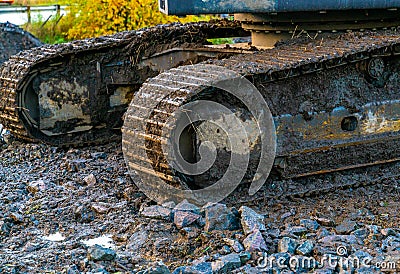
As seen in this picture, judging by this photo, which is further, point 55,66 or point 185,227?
point 55,66

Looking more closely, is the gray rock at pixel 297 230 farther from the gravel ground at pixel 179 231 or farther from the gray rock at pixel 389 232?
the gray rock at pixel 389 232

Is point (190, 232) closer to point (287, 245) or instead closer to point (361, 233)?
point (287, 245)

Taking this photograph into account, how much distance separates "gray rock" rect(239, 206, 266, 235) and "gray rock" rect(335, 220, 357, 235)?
57cm

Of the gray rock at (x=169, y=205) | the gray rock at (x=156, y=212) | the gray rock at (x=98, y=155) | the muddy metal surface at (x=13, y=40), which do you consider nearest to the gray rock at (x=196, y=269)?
the gray rock at (x=156, y=212)

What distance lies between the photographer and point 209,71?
6.79 meters

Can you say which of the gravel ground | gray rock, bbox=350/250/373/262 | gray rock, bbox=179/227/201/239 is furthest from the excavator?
gray rock, bbox=350/250/373/262

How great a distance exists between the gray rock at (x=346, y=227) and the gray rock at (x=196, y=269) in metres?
1.25

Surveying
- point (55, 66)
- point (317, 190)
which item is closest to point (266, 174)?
point (317, 190)

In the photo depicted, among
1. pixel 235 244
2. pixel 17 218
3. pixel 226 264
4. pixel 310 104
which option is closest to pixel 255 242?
pixel 235 244

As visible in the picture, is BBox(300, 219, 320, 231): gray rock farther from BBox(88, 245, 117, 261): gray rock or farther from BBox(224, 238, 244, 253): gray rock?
BBox(88, 245, 117, 261): gray rock

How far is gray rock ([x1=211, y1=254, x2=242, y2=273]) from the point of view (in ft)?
17.2

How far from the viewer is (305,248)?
550cm

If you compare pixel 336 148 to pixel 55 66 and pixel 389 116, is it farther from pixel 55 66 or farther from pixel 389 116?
pixel 55 66

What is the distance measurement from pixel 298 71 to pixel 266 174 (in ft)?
2.96
